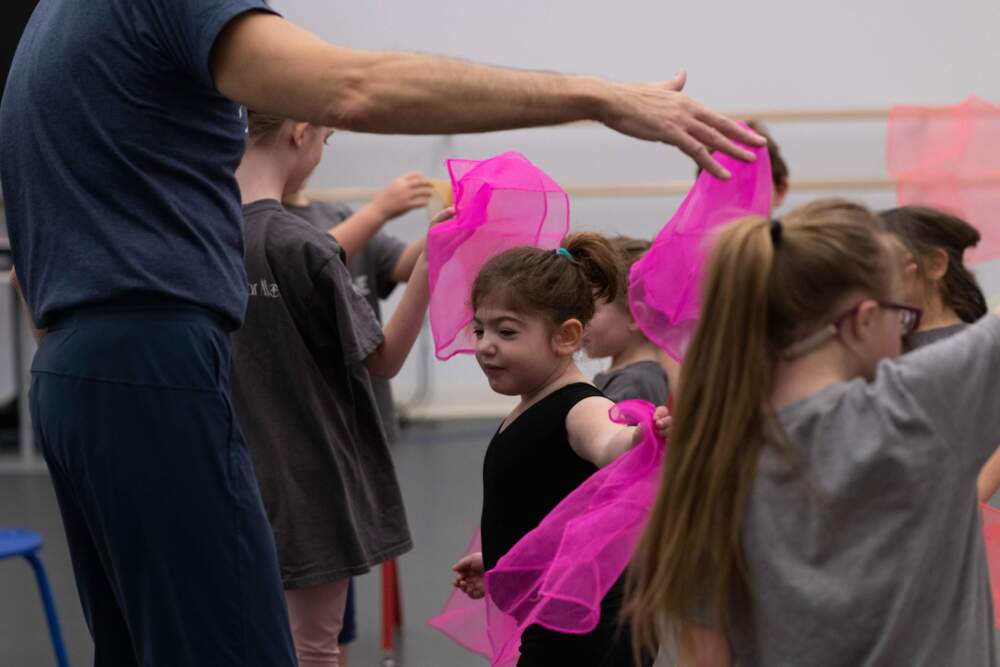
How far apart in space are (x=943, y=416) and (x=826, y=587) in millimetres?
204

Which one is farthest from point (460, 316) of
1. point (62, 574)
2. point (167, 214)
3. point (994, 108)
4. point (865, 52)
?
point (865, 52)

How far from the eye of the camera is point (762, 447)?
1480 millimetres

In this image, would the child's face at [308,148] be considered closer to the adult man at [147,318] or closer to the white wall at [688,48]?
the adult man at [147,318]

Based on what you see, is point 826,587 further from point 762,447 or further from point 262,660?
point 262,660

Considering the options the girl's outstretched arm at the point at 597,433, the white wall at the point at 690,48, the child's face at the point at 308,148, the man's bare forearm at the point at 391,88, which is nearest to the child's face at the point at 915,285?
the girl's outstretched arm at the point at 597,433

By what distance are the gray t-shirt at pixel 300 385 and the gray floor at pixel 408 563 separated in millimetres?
1093

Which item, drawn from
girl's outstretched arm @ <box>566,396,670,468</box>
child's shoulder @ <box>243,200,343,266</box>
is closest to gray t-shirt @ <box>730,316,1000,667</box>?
girl's outstretched arm @ <box>566,396,670,468</box>

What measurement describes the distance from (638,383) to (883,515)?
1203mm

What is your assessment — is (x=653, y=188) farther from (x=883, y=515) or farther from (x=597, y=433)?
(x=883, y=515)

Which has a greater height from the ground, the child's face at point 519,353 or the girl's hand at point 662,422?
the girl's hand at point 662,422

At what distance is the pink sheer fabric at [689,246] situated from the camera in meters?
1.78

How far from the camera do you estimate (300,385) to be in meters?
2.50

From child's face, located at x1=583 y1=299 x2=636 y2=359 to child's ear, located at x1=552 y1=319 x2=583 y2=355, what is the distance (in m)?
0.41

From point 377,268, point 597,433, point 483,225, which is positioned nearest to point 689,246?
point 597,433
